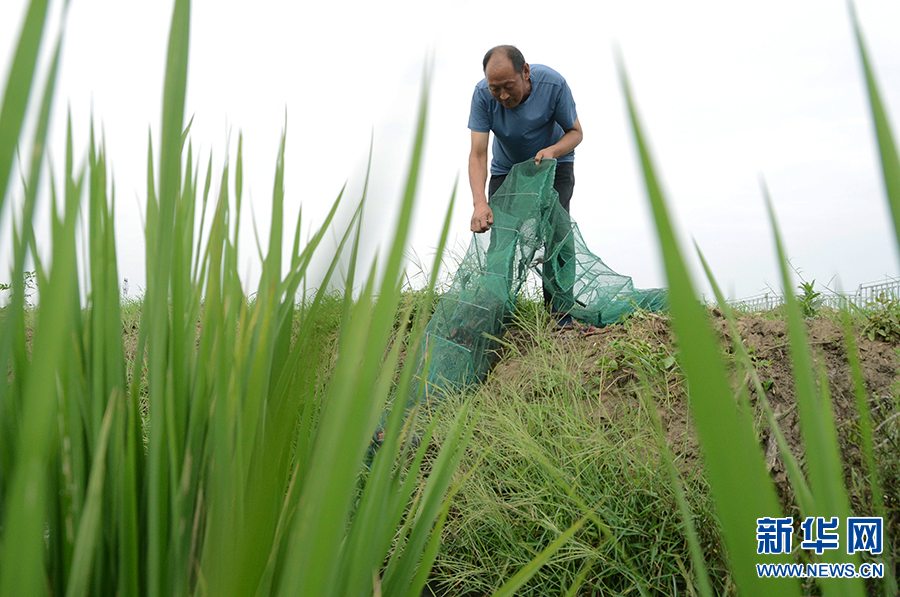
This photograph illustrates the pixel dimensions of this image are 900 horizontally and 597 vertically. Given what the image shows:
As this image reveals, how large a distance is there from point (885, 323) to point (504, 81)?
2484mm

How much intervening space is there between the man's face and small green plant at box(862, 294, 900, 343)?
2.39m

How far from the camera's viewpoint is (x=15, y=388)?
40 centimetres

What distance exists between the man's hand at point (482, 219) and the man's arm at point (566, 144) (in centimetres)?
45

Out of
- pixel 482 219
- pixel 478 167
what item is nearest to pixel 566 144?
pixel 478 167

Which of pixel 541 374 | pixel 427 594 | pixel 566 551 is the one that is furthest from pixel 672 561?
pixel 541 374

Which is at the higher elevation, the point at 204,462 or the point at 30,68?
the point at 30,68

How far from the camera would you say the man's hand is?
10.7ft

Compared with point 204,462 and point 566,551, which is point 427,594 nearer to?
point 566,551

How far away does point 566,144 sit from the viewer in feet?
12.6

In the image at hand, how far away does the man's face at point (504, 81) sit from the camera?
3.61 meters

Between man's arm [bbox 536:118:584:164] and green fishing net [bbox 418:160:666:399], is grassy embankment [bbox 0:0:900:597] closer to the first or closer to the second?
green fishing net [bbox 418:160:666:399]

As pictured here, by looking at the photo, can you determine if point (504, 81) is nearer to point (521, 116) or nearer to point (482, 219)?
point (521, 116)

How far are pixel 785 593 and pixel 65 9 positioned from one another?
1.14 ft

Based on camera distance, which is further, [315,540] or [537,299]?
[537,299]
